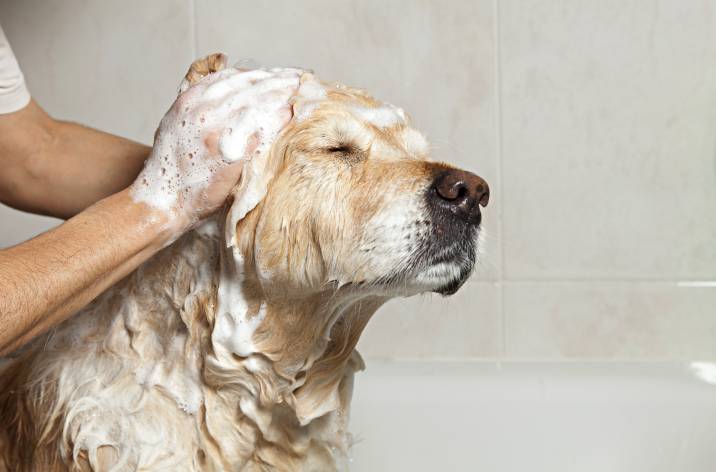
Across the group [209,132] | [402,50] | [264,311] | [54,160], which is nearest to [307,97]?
[209,132]

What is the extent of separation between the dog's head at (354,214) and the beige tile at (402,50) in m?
0.67

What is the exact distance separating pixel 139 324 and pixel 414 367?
0.71 m

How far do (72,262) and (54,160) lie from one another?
1.23ft

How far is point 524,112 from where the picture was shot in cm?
151

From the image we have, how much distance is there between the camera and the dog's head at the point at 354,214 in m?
0.79

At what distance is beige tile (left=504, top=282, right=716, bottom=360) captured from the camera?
1538mm

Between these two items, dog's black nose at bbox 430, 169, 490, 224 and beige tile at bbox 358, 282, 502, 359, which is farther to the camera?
beige tile at bbox 358, 282, 502, 359

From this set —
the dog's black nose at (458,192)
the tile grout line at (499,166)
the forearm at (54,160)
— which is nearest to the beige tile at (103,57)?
the forearm at (54,160)

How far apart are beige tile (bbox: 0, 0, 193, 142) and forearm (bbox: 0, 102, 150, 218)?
0.39 metres

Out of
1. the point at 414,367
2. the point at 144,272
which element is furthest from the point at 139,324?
the point at 414,367

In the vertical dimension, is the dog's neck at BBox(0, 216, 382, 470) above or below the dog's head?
below

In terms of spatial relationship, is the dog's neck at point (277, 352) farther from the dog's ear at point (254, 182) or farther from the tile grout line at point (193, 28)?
the tile grout line at point (193, 28)

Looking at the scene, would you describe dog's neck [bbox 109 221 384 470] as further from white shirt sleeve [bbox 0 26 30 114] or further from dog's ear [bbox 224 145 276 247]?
white shirt sleeve [bbox 0 26 30 114]

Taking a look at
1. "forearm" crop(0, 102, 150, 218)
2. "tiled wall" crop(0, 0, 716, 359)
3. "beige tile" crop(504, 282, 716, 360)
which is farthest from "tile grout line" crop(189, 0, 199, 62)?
"beige tile" crop(504, 282, 716, 360)
